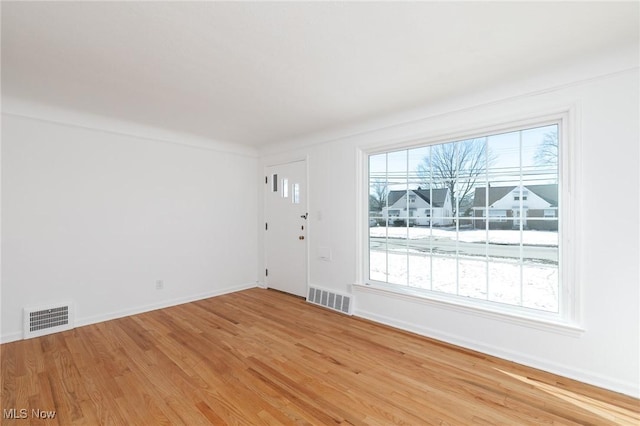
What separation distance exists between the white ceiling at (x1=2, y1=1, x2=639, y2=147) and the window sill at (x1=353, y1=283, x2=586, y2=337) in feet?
6.82

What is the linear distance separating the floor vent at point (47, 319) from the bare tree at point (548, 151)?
512 cm

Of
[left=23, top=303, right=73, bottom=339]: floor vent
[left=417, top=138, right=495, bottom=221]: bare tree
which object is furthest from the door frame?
[left=23, top=303, right=73, bottom=339]: floor vent

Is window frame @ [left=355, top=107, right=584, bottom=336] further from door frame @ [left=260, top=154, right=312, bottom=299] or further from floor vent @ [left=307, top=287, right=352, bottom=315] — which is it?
door frame @ [left=260, top=154, right=312, bottom=299]

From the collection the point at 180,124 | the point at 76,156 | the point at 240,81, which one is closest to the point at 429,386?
the point at 240,81

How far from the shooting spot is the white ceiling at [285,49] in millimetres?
1670

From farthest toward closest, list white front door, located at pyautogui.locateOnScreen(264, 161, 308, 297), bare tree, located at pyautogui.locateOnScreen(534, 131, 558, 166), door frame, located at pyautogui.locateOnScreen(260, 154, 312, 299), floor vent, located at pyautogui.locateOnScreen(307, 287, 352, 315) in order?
white front door, located at pyautogui.locateOnScreen(264, 161, 308, 297)
door frame, located at pyautogui.locateOnScreen(260, 154, 312, 299)
floor vent, located at pyautogui.locateOnScreen(307, 287, 352, 315)
bare tree, located at pyautogui.locateOnScreen(534, 131, 558, 166)

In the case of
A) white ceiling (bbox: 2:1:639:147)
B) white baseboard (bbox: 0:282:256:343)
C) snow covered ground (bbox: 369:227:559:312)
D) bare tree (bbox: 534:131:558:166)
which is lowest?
white baseboard (bbox: 0:282:256:343)

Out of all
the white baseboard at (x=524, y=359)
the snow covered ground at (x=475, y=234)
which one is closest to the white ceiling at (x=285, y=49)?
the snow covered ground at (x=475, y=234)

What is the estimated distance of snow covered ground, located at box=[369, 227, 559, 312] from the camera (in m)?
2.56

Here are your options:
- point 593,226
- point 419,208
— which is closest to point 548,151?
point 593,226

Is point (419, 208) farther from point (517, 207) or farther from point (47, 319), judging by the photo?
point (47, 319)

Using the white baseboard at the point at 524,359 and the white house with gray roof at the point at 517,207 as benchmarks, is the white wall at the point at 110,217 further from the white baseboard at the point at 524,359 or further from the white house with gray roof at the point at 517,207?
the white house with gray roof at the point at 517,207

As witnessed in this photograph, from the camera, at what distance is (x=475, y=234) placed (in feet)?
9.58

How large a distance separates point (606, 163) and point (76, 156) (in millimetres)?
5170
